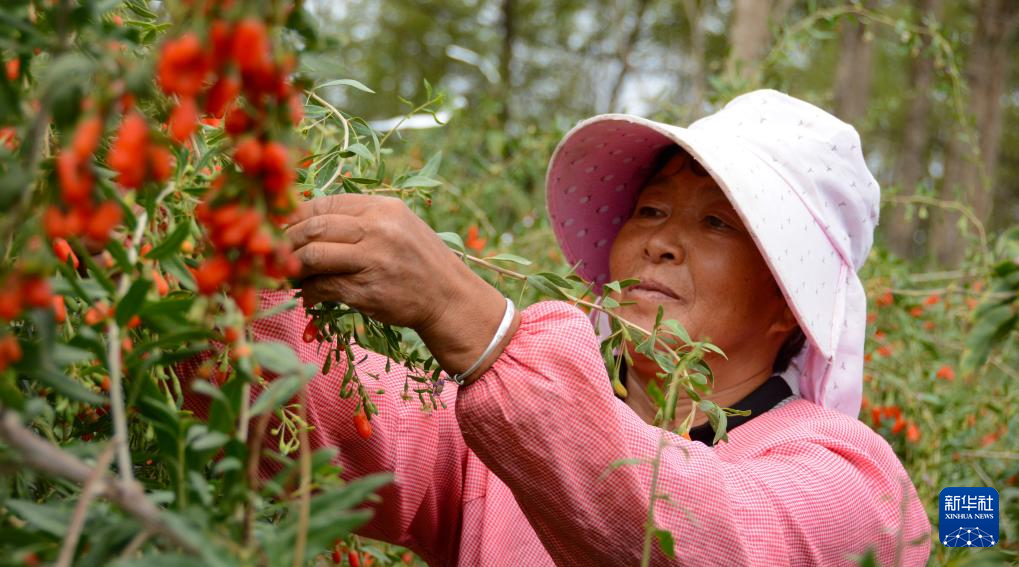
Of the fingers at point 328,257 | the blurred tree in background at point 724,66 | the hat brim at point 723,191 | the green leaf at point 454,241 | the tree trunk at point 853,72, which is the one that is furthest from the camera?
the tree trunk at point 853,72

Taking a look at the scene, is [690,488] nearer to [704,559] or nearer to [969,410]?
[704,559]

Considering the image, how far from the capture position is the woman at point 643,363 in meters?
1.28

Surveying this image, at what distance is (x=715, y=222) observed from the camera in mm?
2018

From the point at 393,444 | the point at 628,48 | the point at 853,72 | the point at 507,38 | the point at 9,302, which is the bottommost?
the point at 507,38

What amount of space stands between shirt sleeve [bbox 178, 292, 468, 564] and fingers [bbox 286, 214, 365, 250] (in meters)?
0.33

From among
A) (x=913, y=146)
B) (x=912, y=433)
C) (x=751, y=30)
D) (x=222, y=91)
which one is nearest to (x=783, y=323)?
(x=912, y=433)

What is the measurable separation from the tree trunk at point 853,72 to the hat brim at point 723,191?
585cm

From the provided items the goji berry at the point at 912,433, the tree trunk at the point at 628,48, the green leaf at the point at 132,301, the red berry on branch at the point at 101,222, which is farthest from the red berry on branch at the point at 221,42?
the tree trunk at the point at 628,48

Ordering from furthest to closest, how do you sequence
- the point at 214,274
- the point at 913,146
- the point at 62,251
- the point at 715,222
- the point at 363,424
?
the point at 913,146 → the point at 715,222 → the point at 363,424 → the point at 62,251 → the point at 214,274

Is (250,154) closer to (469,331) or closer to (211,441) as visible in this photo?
(211,441)

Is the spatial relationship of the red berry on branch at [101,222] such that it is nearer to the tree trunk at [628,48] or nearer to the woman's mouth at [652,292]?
the woman's mouth at [652,292]

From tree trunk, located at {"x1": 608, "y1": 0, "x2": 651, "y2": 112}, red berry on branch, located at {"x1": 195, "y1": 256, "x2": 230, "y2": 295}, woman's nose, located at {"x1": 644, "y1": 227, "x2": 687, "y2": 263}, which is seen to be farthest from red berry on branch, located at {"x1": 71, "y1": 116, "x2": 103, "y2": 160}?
tree trunk, located at {"x1": 608, "y1": 0, "x2": 651, "y2": 112}

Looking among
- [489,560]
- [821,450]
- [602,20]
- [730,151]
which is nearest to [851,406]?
[821,450]

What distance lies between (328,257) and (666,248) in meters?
0.98
